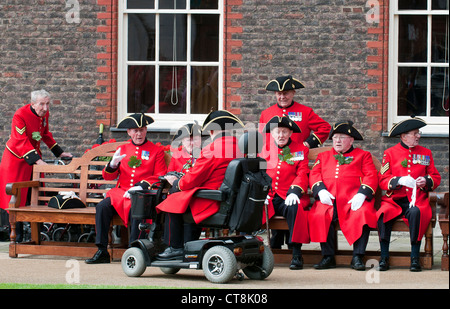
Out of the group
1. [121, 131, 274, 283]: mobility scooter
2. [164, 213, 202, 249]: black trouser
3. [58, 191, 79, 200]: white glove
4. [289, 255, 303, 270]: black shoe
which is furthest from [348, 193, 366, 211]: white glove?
[58, 191, 79, 200]: white glove

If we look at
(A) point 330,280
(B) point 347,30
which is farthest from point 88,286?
(B) point 347,30

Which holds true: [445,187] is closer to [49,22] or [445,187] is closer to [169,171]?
[169,171]

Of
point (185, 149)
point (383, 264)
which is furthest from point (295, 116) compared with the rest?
point (383, 264)

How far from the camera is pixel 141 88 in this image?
13.1 m

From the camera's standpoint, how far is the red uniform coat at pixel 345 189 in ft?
30.8

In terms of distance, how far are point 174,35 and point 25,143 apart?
2926mm

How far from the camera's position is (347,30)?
1262 centimetres

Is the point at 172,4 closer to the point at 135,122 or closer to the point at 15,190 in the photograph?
the point at 135,122

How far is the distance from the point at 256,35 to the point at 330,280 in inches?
197

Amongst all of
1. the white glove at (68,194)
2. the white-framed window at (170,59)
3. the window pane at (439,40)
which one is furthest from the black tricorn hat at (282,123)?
the window pane at (439,40)

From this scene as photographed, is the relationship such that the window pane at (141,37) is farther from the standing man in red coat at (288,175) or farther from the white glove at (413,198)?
the white glove at (413,198)

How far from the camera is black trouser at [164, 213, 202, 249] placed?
8711mm

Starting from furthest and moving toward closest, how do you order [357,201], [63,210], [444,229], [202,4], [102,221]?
[202,4] < [63,210] < [102,221] < [357,201] < [444,229]

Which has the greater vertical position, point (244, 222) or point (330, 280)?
point (244, 222)
